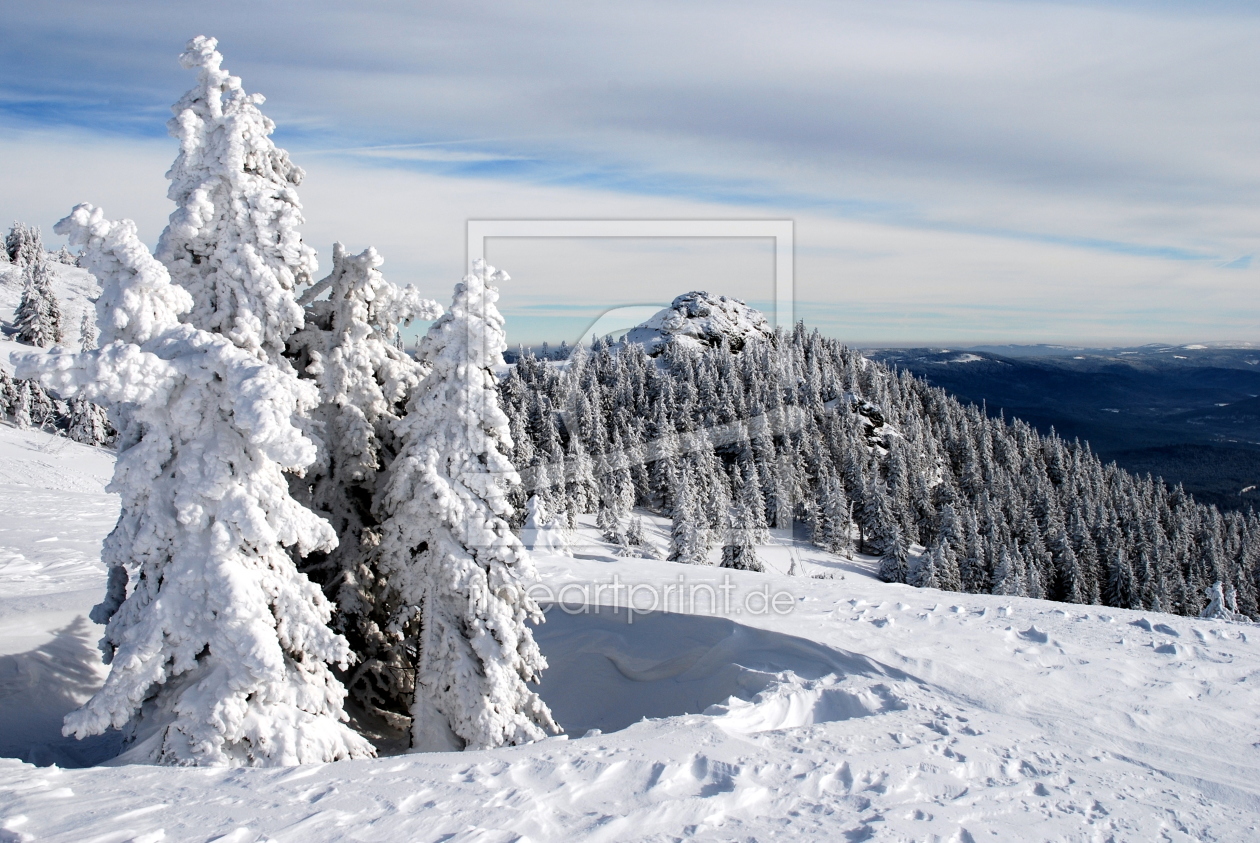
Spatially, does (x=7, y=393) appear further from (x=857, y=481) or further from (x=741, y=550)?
(x=857, y=481)

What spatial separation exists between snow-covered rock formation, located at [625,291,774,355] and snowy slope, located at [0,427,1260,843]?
137 m

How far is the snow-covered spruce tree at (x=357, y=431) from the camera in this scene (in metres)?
12.0

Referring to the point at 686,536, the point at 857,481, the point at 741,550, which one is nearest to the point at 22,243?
the point at 686,536

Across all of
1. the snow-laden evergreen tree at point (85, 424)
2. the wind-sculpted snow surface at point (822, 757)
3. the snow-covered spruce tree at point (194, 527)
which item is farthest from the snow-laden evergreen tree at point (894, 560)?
the snow-laden evergreen tree at point (85, 424)

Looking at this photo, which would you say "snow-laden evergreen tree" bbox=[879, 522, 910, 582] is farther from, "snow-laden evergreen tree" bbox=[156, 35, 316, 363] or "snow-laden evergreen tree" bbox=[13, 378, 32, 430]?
"snow-laden evergreen tree" bbox=[13, 378, 32, 430]

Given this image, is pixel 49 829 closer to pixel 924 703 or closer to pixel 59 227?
pixel 59 227

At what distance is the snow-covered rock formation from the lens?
159 meters

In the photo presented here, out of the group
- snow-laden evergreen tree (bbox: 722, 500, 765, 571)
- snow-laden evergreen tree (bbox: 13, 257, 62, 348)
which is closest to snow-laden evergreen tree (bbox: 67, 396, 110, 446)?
snow-laden evergreen tree (bbox: 13, 257, 62, 348)

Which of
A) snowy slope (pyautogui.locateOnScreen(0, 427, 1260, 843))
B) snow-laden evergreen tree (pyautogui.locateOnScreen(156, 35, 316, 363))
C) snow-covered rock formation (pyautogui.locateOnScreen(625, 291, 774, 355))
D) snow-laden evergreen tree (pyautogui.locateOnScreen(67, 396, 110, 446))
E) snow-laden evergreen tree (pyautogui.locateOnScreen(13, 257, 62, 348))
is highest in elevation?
snow-covered rock formation (pyautogui.locateOnScreen(625, 291, 774, 355))

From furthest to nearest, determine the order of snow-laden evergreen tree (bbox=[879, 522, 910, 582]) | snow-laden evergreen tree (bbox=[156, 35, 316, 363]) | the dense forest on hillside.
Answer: snow-laden evergreen tree (bbox=[879, 522, 910, 582]) → the dense forest on hillside → snow-laden evergreen tree (bbox=[156, 35, 316, 363])

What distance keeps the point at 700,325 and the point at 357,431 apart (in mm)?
158178

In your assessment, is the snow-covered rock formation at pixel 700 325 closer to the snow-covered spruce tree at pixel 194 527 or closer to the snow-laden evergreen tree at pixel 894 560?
the snow-laden evergreen tree at pixel 894 560

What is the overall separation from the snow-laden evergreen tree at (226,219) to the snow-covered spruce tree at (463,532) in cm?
244

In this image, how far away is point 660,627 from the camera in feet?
52.7
